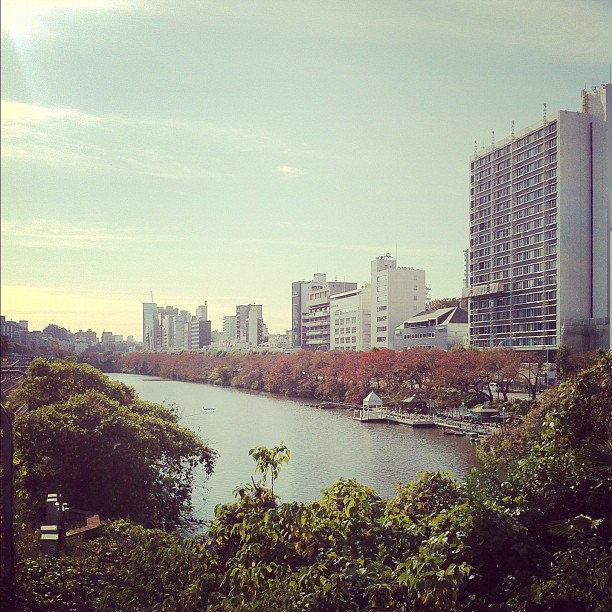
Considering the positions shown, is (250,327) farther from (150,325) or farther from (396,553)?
(396,553)

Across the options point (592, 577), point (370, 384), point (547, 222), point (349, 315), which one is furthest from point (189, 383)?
point (592, 577)

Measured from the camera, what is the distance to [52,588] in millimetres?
2611

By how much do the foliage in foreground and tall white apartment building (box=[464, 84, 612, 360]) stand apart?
3.71 meters

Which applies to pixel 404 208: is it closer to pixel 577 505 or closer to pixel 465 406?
pixel 577 505

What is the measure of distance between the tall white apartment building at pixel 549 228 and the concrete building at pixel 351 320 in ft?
8.68

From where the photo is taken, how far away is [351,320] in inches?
424

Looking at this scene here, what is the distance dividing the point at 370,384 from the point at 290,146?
794 centimetres

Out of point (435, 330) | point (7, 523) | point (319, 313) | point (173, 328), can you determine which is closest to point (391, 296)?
point (435, 330)

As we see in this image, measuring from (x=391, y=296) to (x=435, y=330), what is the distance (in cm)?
91

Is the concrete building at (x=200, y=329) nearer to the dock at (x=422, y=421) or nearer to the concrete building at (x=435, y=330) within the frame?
the concrete building at (x=435, y=330)

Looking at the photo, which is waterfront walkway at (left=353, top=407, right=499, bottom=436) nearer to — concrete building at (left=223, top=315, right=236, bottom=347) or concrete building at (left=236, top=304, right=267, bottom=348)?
concrete building at (left=236, top=304, right=267, bottom=348)

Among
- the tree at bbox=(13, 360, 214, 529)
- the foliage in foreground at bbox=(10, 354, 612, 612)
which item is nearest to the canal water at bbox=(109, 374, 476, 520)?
the tree at bbox=(13, 360, 214, 529)

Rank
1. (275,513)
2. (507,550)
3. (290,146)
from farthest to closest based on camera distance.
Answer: (290,146) < (275,513) < (507,550)

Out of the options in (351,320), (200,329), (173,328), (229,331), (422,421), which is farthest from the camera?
(422,421)
